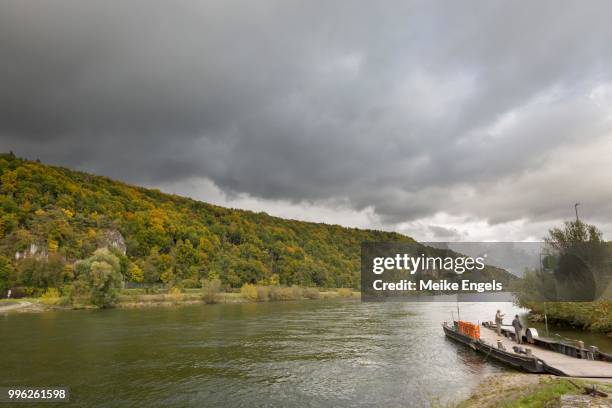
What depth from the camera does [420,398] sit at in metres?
21.9

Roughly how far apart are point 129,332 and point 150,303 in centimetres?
5095

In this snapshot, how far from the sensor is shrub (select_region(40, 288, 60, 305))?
85.4 m

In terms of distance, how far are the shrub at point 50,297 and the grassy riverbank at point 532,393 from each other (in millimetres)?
88861

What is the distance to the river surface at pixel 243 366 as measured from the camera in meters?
22.8

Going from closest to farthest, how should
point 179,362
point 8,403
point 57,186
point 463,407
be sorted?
point 463,407 < point 8,403 < point 179,362 < point 57,186

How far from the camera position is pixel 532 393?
18719 millimetres

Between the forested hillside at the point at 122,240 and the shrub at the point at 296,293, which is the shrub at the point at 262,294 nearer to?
the shrub at the point at 296,293

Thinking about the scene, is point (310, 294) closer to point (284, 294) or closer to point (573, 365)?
point (284, 294)

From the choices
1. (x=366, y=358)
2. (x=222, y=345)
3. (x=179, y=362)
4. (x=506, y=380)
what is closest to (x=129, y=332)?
(x=222, y=345)

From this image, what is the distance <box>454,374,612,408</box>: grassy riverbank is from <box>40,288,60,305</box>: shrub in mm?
88861

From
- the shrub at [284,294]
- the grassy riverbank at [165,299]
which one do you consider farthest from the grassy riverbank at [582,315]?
the shrub at [284,294]

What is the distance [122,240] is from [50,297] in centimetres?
5282

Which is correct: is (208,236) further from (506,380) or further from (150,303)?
(506,380)

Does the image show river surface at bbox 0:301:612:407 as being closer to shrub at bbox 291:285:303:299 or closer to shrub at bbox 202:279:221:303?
shrub at bbox 202:279:221:303
